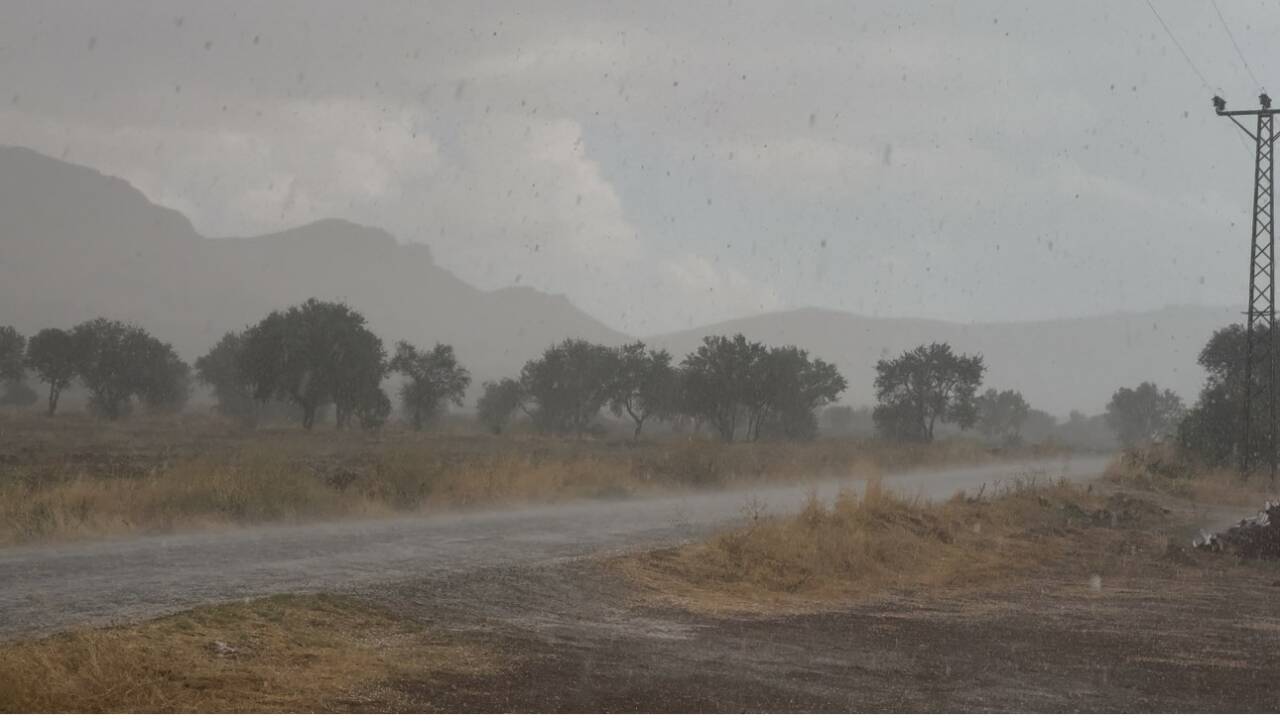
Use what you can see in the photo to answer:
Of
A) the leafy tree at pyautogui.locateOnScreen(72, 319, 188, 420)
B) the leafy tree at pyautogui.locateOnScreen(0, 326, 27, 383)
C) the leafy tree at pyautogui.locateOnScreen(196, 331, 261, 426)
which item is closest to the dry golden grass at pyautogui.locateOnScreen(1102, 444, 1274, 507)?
the leafy tree at pyautogui.locateOnScreen(196, 331, 261, 426)

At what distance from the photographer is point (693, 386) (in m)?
75.8

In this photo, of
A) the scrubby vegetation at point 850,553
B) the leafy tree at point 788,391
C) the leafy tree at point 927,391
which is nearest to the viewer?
the scrubby vegetation at point 850,553

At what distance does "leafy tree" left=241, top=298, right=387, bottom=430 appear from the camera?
6116 centimetres

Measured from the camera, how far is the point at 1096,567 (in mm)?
18000

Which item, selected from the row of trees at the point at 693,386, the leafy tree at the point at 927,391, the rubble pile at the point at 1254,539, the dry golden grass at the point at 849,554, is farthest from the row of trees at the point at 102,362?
the rubble pile at the point at 1254,539

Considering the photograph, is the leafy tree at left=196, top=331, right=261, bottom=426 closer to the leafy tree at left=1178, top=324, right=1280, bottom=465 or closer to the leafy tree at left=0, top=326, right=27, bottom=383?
the leafy tree at left=0, top=326, right=27, bottom=383

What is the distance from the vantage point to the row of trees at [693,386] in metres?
75.6

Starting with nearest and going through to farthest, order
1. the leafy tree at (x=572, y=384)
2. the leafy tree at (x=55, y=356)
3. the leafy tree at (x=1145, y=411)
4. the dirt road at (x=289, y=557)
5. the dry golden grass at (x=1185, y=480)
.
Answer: the dirt road at (x=289, y=557) → the dry golden grass at (x=1185, y=480) → the leafy tree at (x=55, y=356) → the leafy tree at (x=572, y=384) → the leafy tree at (x=1145, y=411)

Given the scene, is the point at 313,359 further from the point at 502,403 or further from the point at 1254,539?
the point at 1254,539

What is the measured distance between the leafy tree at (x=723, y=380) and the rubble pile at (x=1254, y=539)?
53.7 m

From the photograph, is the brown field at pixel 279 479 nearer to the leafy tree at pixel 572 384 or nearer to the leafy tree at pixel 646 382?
the leafy tree at pixel 646 382

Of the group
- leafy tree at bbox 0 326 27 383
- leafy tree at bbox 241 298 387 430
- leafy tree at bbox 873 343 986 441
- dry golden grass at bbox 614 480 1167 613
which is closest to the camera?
dry golden grass at bbox 614 480 1167 613

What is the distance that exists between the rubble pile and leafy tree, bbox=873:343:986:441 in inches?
2627

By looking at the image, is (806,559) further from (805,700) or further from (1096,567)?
(805,700)
